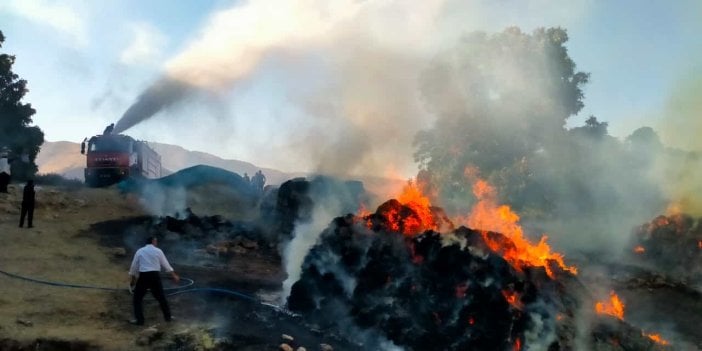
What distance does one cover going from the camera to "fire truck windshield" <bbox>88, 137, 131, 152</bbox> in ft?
103

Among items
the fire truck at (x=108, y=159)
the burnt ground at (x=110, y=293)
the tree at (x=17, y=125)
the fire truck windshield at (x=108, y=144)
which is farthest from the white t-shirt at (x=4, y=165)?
the burnt ground at (x=110, y=293)

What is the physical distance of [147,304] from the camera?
12.5 meters

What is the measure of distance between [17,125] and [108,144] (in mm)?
7634

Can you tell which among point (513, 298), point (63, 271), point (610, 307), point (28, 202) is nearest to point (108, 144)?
point (28, 202)

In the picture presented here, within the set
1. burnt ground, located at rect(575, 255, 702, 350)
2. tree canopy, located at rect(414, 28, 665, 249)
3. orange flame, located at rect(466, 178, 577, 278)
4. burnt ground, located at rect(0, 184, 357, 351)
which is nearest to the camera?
burnt ground, located at rect(0, 184, 357, 351)

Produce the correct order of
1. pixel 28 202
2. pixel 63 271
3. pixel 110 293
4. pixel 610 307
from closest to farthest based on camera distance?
pixel 610 307 < pixel 110 293 < pixel 63 271 < pixel 28 202

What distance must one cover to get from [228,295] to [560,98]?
23.6 meters

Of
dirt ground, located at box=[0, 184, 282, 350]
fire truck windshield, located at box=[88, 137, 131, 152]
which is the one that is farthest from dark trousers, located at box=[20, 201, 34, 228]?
fire truck windshield, located at box=[88, 137, 131, 152]

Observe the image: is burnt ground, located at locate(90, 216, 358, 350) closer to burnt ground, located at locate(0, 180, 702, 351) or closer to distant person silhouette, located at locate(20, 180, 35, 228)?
burnt ground, located at locate(0, 180, 702, 351)

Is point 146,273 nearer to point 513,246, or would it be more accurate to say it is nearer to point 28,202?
point 513,246

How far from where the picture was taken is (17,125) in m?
34.3

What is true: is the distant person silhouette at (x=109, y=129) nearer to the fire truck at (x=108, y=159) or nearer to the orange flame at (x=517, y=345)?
the fire truck at (x=108, y=159)

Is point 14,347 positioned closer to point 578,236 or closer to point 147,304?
point 147,304

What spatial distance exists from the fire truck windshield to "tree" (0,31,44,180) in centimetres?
605
